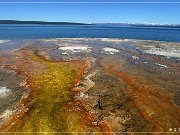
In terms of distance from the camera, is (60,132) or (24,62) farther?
(24,62)

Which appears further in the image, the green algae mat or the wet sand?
the wet sand

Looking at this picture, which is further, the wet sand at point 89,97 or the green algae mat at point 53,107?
the wet sand at point 89,97

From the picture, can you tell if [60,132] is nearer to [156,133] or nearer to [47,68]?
[156,133]

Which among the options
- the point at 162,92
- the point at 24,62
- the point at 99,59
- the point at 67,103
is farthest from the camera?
the point at 99,59

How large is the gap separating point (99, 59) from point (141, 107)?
16.4 meters

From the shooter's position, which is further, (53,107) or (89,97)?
(89,97)

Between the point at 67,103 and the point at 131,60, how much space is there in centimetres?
1728

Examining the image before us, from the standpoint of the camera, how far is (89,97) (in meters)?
17.5

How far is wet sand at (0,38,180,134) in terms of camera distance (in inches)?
531

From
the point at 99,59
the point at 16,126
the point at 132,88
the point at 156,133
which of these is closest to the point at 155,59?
the point at 99,59

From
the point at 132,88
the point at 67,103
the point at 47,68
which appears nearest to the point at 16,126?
the point at 67,103

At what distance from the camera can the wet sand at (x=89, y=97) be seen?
44.3 feet

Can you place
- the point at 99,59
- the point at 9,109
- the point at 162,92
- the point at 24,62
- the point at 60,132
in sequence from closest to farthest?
the point at 60,132
the point at 9,109
the point at 162,92
the point at 24,62
the point at 99,59

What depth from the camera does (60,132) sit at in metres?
12.5
